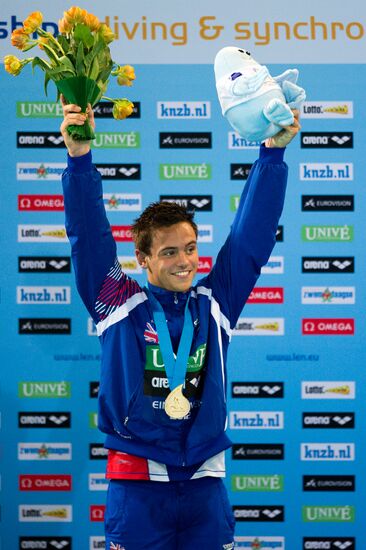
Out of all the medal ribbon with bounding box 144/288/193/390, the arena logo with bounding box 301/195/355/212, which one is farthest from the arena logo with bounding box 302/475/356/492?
the medal ribbon with bounding box 144/288/193/390

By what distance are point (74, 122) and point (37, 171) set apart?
2.02 m

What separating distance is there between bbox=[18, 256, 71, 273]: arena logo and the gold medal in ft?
6.28

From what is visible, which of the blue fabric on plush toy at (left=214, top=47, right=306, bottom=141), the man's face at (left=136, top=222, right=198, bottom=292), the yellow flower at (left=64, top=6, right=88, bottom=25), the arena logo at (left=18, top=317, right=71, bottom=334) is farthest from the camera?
the arena logo at (left=18, top=317, right=71, bottom=334)

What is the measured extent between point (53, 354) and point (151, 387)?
6.06ft

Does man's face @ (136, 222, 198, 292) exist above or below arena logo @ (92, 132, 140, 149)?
below

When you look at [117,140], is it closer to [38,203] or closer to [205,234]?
[38,203]

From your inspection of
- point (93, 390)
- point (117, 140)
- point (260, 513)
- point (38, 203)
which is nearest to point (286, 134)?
point (117, 140)

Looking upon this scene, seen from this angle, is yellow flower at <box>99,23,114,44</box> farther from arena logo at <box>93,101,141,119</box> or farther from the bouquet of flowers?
arena logo at <box>93,101,141,119</box>

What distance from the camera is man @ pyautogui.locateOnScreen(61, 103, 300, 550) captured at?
233 cm

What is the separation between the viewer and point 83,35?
2180 millimetres

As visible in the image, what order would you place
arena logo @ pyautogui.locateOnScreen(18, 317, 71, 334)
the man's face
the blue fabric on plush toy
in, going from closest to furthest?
the blue fabric on plush toy
the man's face
arena logo @ pyautogui.locateOnScreen(18, 317, 71, 334)

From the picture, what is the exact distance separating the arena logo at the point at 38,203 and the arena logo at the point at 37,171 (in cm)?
9

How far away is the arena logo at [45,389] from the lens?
414cm

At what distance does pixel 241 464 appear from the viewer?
415cm
